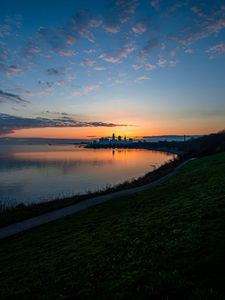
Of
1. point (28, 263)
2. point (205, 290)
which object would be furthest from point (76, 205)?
point (205, 290)

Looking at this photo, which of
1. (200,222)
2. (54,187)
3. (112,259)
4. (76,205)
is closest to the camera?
(112,259)

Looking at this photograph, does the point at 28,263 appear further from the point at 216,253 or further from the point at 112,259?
the point at 216,253

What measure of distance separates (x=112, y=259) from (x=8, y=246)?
7.87m

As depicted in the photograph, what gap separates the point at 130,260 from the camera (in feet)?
26.5

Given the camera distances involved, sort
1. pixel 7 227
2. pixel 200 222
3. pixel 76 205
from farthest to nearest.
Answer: pixel 76 205 → pixel 7 227 → pixel 200 222

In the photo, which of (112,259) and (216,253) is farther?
(112,259)

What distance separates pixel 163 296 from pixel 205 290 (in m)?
0.91

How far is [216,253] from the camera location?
7129 millimetres

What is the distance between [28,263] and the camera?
10.2m

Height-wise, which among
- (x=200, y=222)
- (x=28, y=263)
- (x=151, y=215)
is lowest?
(x=28, y=263)

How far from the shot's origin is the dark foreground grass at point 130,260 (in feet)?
19.8

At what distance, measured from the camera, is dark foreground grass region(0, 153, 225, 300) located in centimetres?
604

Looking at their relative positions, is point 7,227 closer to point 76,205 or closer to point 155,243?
point 76,205

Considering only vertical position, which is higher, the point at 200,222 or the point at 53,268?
the point at 200,222
